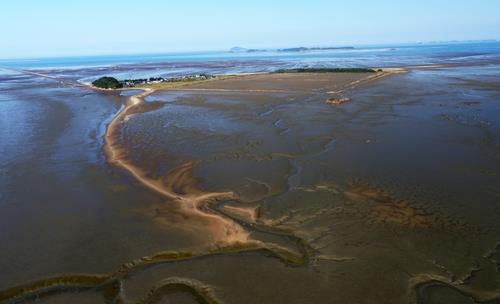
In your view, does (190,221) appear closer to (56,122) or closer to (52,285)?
(52,285)

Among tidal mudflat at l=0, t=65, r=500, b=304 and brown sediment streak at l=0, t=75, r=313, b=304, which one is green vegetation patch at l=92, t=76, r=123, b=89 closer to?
tidal mudflat at l=0, t=65, r=500, b=304

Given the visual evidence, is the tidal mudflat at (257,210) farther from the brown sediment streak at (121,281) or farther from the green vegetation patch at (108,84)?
the green vegetation patch at (108,84)

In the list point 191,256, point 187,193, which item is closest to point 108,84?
point 187,193

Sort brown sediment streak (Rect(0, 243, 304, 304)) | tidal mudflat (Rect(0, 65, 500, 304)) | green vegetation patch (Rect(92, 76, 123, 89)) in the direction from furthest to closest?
green vegetation patch (Rect(92, 76, 123, 89)) → tidal mudflat (Rect(0, 65, 500, 304)) → brown sediment streak (Rect(0, 243, 304, 304))

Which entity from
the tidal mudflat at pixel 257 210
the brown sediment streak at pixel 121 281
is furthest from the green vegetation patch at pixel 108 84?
the brown sediment streak at pixel 121 281

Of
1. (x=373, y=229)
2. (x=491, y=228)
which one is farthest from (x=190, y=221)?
(x=491, y=228)

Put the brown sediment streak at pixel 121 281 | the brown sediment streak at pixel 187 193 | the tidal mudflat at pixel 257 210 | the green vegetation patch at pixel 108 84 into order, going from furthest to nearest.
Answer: the green vegetation patch at pixel 108 84
the brown sediment streak at pixel 187 193
the tidal mudflat at pixel 257 210
the brown sediment streak at pixel 121 281

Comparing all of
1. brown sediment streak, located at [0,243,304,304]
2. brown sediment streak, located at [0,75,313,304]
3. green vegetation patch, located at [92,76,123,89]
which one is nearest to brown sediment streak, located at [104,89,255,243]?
brown sediment streak, located at [0,75,313,304]

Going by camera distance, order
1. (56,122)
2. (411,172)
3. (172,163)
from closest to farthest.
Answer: (411,172) → (172,163) → (56,122)
